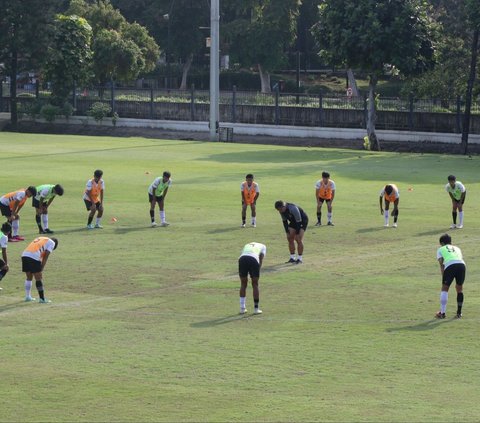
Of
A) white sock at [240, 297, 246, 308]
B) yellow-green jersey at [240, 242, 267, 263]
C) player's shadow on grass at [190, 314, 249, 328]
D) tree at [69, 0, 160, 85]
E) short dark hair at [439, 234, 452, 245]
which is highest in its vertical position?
tree at [69, 0, 160, 85]

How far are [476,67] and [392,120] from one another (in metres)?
6.83

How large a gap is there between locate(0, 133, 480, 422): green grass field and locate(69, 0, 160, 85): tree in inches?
2054

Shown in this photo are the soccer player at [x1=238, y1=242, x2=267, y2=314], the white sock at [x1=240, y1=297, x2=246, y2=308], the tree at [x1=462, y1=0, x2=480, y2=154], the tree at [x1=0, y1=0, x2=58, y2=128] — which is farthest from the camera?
the tree at [x1=0, y1=0, x2=58, y2=128]

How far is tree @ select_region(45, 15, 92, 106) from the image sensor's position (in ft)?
295

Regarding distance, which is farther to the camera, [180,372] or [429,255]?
[429,255]

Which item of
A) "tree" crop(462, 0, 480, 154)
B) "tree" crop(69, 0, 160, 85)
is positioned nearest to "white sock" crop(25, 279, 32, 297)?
"tree" crop(462, 0, 480, 154)

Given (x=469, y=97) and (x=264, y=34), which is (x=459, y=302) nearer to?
(x=469, y=97)

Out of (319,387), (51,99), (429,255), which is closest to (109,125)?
(51,99)

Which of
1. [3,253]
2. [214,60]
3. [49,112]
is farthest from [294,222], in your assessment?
[49,112]

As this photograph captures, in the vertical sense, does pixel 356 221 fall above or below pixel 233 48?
below

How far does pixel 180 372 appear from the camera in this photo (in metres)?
19.3

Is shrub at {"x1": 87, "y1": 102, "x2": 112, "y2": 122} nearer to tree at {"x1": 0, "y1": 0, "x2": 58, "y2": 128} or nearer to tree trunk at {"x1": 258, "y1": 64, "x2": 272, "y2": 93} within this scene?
tree at {"x1": 0, "y1": 0, "x2": 58, "y2": 128}

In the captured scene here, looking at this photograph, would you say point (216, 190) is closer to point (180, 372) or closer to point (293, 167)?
point (293, 167)

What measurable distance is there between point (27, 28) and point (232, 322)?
66727 millimetres
